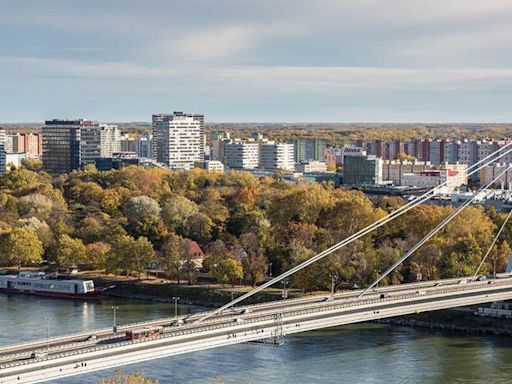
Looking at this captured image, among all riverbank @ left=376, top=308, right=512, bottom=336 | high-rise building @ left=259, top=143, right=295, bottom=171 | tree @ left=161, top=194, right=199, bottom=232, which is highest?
high-rise building @ left=259, top=143, right=295, bottom=171

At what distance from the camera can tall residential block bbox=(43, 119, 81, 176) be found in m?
41.3

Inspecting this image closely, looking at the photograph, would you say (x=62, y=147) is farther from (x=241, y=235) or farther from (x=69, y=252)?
(x=241, y=235)

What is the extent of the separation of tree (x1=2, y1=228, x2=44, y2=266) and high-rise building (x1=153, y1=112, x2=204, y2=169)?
83.2ft

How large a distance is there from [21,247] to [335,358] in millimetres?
9969

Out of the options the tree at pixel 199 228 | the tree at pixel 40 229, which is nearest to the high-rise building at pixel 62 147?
the tree at pixel 40 229

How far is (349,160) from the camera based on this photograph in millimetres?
38094

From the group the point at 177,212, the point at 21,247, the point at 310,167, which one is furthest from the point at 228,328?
the point at 310,167

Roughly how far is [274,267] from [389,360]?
6.70 metres

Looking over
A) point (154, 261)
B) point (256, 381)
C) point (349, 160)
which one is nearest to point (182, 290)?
point (154, 261)

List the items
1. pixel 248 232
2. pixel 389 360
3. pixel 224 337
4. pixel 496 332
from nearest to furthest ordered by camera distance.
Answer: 1. pixel 224 337
2. pixel 389 360
3. pixel 496 332
4. pixel 248 232

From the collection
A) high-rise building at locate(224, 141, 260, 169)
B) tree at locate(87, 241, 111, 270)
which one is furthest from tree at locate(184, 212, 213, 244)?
high-rise building at locate(224, 141, 260, 169)

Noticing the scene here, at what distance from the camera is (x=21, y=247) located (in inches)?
835

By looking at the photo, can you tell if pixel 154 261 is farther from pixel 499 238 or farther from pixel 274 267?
pixel 499 238

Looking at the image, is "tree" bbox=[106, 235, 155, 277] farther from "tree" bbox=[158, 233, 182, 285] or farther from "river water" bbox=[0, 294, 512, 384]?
"river water" bbox=[0, 294, 512, 384]
